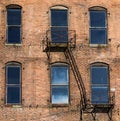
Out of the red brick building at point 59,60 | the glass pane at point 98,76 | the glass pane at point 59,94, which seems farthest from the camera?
the glass pane at point 98,76

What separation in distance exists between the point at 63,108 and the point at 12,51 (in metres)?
4.60

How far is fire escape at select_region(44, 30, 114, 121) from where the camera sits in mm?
32438

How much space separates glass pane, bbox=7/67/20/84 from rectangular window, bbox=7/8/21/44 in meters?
1.68

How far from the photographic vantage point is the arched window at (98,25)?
33844mm

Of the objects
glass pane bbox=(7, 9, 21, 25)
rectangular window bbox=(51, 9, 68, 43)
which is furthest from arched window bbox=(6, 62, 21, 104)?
rectangular window bbox=(51, 9, 68, 43)

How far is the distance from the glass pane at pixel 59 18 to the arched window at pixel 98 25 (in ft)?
5.35

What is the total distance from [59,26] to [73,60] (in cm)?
233

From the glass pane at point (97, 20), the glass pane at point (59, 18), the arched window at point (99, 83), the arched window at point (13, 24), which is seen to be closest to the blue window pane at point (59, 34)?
the glass pane at point (59, 18)

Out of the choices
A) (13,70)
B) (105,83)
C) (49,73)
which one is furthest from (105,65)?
(13,70)

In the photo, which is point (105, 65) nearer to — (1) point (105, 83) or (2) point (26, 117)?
(1) point (105, 83)

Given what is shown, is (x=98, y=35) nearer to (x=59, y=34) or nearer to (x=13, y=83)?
(x=59, y=34)

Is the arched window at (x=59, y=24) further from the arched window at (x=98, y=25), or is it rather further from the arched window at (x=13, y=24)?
the arched window at (x=13, y=24)

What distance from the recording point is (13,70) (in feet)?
108

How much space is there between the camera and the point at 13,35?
3350 centimetres
